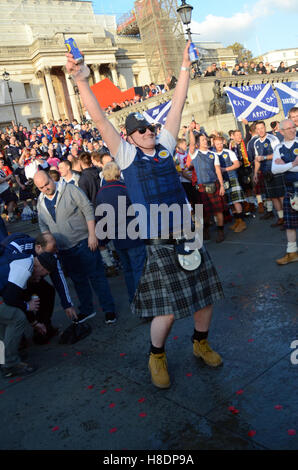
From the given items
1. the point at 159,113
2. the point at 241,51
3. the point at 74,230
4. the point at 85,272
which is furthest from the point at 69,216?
the point at 241,51

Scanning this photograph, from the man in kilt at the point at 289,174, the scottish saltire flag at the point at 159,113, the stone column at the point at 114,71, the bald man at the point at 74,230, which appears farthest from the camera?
the stone column at the point at 114,71

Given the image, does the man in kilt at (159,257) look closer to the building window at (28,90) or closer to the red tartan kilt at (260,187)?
the red tartan kilt at (260,187)

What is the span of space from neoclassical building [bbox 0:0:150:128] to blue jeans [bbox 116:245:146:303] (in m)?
39.7

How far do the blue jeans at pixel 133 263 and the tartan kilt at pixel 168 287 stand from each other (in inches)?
62.2

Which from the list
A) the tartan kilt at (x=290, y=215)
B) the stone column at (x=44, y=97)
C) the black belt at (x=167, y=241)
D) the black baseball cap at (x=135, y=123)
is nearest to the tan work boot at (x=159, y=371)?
the black belt at (x=167, y=241)

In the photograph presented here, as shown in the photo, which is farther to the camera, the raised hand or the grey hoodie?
the grey hoodie

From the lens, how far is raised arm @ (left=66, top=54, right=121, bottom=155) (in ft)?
8.55

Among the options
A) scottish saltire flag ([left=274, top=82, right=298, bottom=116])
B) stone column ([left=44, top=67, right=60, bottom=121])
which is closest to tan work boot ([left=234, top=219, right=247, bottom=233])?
scottish saltire flag ([left=274, top=82, right=298, bottom=116])

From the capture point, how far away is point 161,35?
44.2 meters

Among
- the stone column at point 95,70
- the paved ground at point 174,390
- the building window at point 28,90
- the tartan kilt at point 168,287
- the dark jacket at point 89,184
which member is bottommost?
the paved ground at point 174,390

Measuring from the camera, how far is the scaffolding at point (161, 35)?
43.3m
